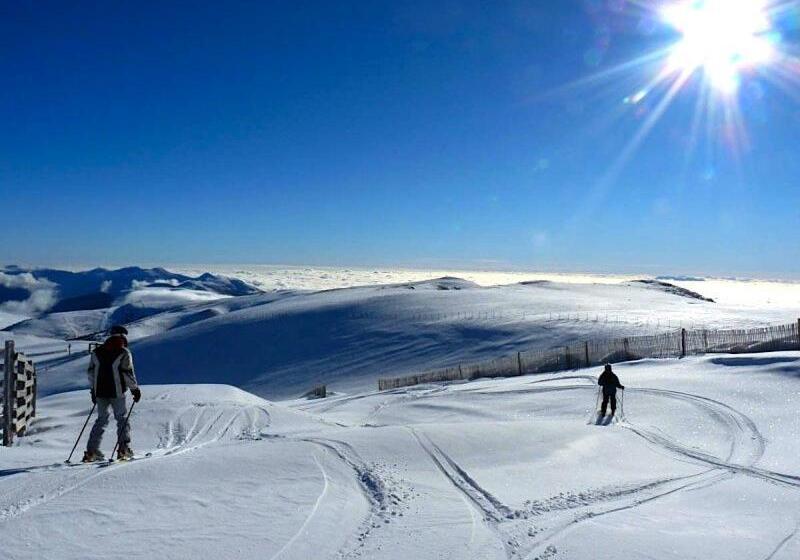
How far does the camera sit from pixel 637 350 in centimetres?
2706

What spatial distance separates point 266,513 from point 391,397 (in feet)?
53.7

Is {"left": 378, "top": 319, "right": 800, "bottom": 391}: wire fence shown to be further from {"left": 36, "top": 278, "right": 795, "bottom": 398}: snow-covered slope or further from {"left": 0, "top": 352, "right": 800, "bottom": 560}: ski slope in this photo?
{"left": 0, "top": 352, "right": 800, "bottom": 560}: ski slope

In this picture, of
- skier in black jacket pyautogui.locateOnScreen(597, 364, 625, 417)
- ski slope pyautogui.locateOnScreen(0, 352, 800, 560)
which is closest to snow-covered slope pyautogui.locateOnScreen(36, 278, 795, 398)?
skier in black jacket pyautogui.locateOnScreen(597, 364, 625, 417)

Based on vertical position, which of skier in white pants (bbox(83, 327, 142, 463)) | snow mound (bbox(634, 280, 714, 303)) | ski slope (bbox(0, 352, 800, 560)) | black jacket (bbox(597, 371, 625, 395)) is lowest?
ski slope (bbox(0, 352, 800, 560))

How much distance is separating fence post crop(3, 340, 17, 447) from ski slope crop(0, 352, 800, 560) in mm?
355

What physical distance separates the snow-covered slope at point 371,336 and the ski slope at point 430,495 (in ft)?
86.2

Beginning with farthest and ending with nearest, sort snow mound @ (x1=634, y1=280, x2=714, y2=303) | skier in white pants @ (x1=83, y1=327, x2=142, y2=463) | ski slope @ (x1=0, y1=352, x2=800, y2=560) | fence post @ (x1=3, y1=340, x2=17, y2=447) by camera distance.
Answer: snow mound @ (x1=634, y1=280, x2=714, y2=303) → fence post @ (x1=3, y1=340, x2=17, y2=447) → skier in white pants @ (x1=83, y1=327, x2=142, y2=463) → ski slope @ (x1=0, y1=352, x2=800, y2=560)

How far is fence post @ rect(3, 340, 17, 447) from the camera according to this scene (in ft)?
33.0

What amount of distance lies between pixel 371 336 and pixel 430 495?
46.2 meters

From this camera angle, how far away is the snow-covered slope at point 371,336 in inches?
1642

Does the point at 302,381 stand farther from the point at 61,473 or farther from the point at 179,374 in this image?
the point at 61,473

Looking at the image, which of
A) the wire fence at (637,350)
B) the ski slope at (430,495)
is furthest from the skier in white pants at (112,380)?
the wire fence at (637,350)

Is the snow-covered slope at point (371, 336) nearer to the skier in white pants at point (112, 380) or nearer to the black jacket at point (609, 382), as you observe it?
the black jacket at point (609, 382)

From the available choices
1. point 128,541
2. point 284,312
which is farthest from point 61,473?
point 284,312
